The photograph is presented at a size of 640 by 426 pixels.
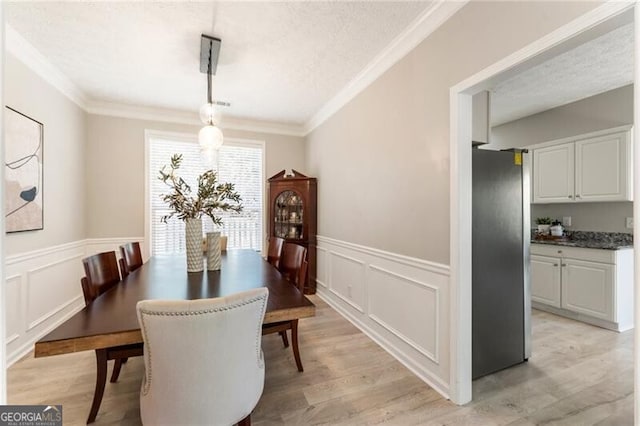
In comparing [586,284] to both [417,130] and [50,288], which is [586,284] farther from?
→ [50,288]

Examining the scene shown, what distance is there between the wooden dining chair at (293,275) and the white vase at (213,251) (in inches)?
23.3

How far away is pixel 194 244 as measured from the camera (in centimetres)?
210

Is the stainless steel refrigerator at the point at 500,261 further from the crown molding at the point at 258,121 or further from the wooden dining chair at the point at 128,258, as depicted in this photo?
the wooden dining chair at the point at 128,258

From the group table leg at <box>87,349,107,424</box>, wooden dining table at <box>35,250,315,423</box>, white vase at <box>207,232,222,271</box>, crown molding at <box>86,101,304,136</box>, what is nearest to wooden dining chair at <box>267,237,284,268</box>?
wooden dining table at <box>35,250,315,423</box>

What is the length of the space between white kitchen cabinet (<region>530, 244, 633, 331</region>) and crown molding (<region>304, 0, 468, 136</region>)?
2.93 metres

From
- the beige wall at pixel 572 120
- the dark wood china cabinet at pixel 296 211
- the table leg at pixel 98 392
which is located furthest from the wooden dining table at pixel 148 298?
the beige wall at pixel 572 120

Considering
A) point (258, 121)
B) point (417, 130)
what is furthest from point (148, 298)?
point (258, 121)

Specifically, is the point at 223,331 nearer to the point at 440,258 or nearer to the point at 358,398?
the point at 358,398

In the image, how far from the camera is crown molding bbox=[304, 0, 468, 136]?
1.85 metres

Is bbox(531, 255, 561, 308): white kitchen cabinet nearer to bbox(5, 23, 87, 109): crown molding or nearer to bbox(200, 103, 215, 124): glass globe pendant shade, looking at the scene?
bbox(200, 103, 215, 124): glass globe pendant shade

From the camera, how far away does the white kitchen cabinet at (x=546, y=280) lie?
3.24m

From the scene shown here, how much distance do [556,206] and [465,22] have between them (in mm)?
3438

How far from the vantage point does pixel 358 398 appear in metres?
1.84

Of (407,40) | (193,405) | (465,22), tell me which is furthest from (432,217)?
(193,405)
